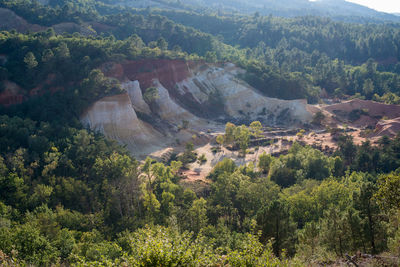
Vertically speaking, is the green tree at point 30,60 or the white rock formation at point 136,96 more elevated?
the green tree at point 30,60

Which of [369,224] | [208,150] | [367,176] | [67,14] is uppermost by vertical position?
[67,14]

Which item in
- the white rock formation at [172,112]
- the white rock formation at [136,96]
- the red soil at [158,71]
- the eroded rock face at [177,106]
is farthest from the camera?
the red soil at [158,71]

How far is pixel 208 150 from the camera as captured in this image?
66562 mm

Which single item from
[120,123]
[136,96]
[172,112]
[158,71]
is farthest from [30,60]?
[172,112]

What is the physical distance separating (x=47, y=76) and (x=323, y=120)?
64819mm

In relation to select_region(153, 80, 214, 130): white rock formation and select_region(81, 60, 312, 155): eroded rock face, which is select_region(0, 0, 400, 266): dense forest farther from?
select_region(153, 80, 214, 130): white rock formation

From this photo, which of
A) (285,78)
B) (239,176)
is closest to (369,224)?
(239,176)

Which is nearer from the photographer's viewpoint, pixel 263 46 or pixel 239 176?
pixel 239 176

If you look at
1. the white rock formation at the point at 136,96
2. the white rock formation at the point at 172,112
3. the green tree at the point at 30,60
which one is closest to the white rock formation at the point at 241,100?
the white rock formation at the point at 172,112

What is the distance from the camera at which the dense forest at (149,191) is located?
19.0m

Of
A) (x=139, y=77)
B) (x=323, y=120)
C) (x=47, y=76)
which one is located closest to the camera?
(x=47, y=76)

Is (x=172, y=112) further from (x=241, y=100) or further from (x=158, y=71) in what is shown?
(x=241, y=100)

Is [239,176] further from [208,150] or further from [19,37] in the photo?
[19,37]

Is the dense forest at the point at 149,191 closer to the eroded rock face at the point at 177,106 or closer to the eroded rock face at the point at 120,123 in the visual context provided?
the eroded rock face at the point at 120,123
